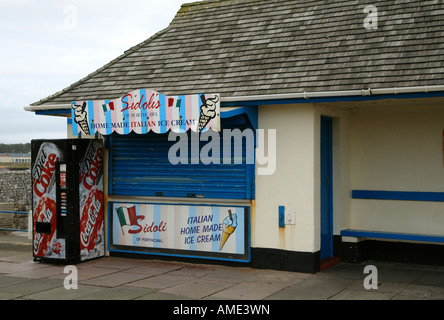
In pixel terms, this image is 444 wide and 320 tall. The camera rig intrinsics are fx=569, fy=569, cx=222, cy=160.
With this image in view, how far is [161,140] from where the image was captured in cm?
1020

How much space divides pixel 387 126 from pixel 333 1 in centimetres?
274

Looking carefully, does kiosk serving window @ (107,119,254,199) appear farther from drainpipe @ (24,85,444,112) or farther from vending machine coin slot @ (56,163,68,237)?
vending machine coin slot @ (56,163,68,237)

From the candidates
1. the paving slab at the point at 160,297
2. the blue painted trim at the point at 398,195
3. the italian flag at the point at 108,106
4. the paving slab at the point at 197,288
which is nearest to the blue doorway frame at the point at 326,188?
the blue painted trim at the point at 398,195

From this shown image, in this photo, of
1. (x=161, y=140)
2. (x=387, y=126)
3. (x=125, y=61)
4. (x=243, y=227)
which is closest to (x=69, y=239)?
(x=161, y=140)

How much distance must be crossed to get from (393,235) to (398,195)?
753mm

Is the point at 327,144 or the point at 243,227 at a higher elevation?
the point at 327,144

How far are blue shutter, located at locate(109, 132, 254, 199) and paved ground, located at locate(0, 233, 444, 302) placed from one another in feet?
4.17

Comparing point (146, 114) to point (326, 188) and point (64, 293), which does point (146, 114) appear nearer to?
point (64, 293)

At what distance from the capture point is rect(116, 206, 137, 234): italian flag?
10.4 meters

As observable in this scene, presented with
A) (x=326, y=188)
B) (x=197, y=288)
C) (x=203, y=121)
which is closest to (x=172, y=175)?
(x=203, y=121)

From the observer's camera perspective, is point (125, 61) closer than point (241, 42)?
No

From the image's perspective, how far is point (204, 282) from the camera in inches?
336

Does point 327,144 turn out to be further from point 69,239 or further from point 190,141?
point 69,239
